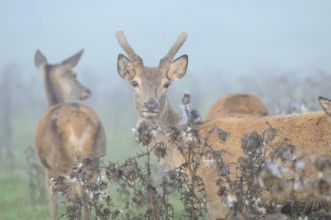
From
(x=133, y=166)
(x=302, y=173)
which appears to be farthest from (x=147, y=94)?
(x=302, y=173)

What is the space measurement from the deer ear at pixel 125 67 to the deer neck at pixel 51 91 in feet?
14.3

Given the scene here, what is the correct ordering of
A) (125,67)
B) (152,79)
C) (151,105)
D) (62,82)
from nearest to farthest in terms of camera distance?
1. (151,105)
2. (152,79)
3. (125,67)
4. (62,82)

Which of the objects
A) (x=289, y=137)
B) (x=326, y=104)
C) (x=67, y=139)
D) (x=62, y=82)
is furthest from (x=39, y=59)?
(x=326, y=104)

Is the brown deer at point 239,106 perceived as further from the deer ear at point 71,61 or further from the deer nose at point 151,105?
the deer ear at point 71,61

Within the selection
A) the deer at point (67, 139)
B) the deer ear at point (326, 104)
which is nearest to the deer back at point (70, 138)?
the deer at point (67, 139)

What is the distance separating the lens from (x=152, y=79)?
6.46m

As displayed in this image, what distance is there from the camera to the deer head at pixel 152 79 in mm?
6207

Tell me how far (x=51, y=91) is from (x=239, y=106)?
3.83 meters

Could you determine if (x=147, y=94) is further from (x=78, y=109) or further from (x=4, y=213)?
(x=4, y=213)

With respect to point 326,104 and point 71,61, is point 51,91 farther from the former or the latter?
point 326,104

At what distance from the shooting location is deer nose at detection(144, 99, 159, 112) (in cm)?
609

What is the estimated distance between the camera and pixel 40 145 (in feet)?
29.8

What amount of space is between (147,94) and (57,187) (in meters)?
1.85

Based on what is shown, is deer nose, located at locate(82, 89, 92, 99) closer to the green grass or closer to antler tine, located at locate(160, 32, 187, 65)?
the green grass
